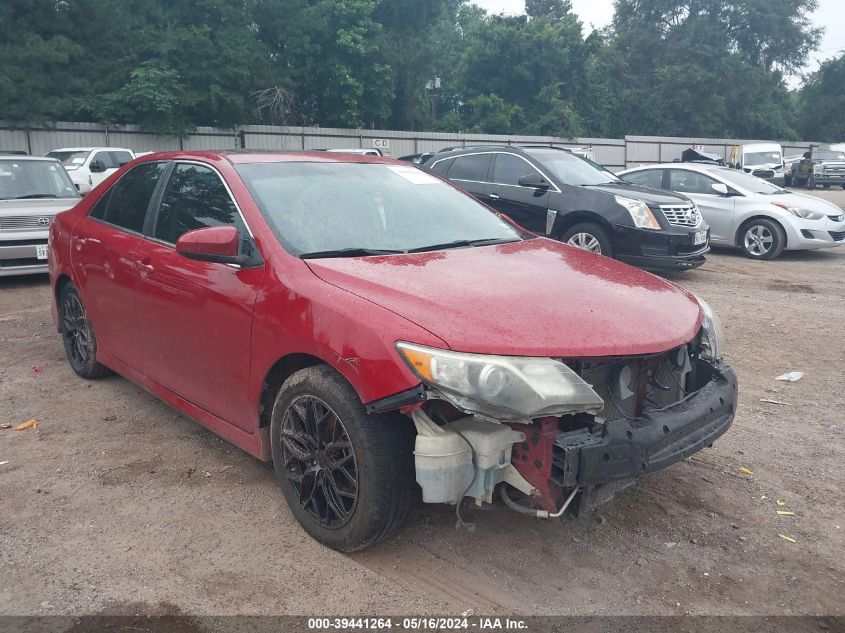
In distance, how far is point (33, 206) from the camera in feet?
29.6

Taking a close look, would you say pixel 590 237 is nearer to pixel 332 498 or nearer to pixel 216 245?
pixel 216 245

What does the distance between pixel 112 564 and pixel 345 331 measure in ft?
4.64

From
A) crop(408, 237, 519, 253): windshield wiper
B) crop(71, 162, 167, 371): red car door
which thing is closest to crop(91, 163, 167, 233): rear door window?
crop(71, 162, 167, 371): red car door

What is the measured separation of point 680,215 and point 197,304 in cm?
724

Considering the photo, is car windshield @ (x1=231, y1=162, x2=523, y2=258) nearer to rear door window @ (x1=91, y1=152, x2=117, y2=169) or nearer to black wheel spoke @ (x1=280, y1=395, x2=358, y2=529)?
black wheel spoke @ (x1=280, y1=395, x2=358, y2=529)

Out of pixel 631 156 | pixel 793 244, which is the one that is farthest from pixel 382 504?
pixel 631 156

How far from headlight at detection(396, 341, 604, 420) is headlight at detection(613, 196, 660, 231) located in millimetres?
6810

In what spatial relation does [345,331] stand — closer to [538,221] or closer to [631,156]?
[538,221]

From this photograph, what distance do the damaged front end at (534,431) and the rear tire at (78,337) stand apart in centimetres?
327

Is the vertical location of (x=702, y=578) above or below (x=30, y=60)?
below

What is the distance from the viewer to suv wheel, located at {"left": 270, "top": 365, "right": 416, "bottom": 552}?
2807 millimetres

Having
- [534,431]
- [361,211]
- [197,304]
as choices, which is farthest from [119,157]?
[534,431]

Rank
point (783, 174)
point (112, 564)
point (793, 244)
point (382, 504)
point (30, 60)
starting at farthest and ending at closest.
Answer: point (783, 174)
point (30, 60)
point (793, 244)
point (112, 564)
point (382, 504)

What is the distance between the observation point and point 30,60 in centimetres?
2434
